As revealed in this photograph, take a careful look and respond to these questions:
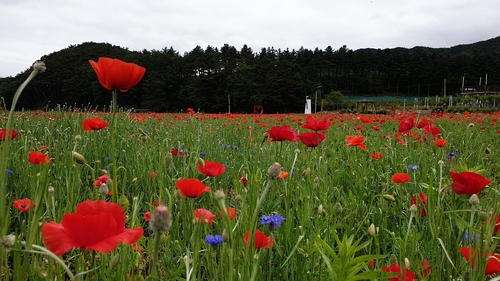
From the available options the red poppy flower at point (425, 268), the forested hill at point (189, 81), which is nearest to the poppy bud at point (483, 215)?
the red poppy flower at point (425, 268)

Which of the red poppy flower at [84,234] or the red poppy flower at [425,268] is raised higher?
the red poppy flower at [84,234]

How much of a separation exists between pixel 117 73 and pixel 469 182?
87 centimetres

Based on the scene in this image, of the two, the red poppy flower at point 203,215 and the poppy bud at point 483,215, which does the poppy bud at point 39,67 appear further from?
the poppy bud at point 483,215

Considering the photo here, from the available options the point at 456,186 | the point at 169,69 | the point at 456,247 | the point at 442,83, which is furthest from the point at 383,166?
the point at 442,83

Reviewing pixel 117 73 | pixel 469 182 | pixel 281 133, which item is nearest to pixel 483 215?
pixel 469 182

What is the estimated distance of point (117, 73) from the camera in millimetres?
845

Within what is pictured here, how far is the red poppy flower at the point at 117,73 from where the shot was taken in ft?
2.77

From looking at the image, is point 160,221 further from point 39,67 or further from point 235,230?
point 235,230

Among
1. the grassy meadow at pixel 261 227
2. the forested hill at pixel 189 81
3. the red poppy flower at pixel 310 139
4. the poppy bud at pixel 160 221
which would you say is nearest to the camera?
the poppy bud at pixel 160 221

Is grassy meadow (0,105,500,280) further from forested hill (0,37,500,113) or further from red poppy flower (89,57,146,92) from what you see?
forested hill (0,37,500,113)

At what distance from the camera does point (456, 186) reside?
0.89 meters

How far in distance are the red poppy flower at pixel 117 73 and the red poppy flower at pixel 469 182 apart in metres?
0.79

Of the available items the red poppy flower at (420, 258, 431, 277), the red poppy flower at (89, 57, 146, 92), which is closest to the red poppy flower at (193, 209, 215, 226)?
the red poppy flower at (89, 57, 146, 92)

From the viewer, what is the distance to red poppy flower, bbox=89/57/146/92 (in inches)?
33.3
